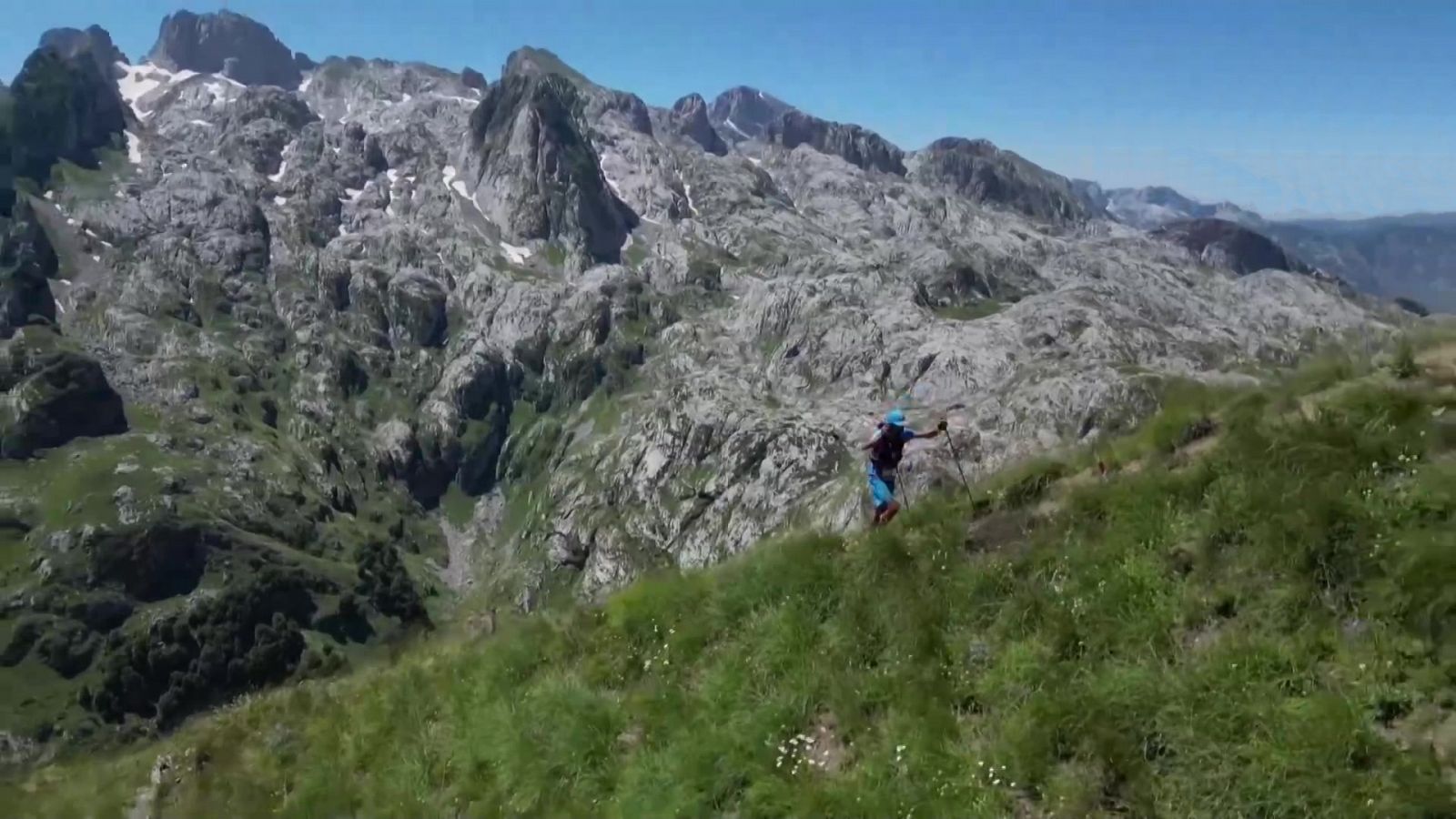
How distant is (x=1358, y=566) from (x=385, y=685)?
16.2 m

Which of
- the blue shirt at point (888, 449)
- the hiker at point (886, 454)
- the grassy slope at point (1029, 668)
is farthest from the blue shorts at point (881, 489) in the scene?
the grassy slope at point (1029, 668)

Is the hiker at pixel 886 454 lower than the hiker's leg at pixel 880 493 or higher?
higher

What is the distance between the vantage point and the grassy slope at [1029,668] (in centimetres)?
1027

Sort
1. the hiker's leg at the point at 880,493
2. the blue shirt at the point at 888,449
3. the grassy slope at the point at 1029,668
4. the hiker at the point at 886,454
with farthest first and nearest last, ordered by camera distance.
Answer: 1. the blue shirt at the point at 888,449
2. the hiker at the point at 886,454
3. the hiker's leg at the point at 880,493
4. the grassy slope at the point at 1029,668

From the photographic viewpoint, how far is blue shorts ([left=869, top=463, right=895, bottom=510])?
18.8m

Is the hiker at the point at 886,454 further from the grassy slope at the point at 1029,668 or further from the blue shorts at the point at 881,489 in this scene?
the grassy slope at the point at 1029,668

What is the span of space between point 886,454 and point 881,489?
0.88 meters

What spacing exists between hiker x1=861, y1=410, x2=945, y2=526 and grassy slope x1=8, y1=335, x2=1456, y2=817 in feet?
7.32

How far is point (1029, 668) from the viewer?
12.1 m

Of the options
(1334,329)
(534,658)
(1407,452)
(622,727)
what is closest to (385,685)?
(534,658)

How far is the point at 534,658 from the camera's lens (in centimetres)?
1722

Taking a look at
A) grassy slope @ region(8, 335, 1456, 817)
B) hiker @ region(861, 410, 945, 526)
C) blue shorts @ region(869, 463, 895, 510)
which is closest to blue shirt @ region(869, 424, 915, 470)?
hiker @ region(861, 410, 945, 526)

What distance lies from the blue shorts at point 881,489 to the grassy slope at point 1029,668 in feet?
7.06

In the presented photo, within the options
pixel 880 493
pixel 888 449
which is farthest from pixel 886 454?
pixel 880 493
